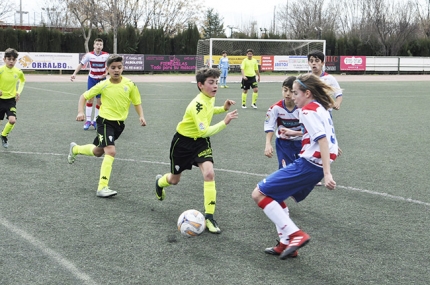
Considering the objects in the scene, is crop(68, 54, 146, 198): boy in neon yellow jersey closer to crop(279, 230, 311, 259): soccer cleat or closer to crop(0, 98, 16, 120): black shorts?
crop(279, 230, 311, 259): soccer cleat

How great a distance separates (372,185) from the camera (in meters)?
7.70

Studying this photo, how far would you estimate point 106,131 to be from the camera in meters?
7.16

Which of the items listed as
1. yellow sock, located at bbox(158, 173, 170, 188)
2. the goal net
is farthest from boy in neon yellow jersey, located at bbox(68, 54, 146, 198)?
the goal net

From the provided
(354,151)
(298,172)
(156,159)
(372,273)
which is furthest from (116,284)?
(354,151)

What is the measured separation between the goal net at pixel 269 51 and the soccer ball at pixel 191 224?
104 ft

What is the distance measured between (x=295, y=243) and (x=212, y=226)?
1111 mm

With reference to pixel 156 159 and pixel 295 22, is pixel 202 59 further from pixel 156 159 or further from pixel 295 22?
pixel 295 22

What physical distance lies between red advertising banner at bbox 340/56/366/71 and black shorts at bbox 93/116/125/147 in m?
39.1

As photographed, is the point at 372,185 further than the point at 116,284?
Yes

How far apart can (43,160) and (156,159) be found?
5.81ft

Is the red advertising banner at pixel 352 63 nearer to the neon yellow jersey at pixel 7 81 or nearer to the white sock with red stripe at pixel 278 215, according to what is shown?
the neon yellow jersey at pixel 7 81

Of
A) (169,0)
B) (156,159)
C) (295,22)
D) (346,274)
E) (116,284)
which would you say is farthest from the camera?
(295,22)

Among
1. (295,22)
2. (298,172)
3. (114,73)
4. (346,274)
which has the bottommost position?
(346,274)

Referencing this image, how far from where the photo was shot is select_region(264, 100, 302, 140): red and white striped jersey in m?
6.44
